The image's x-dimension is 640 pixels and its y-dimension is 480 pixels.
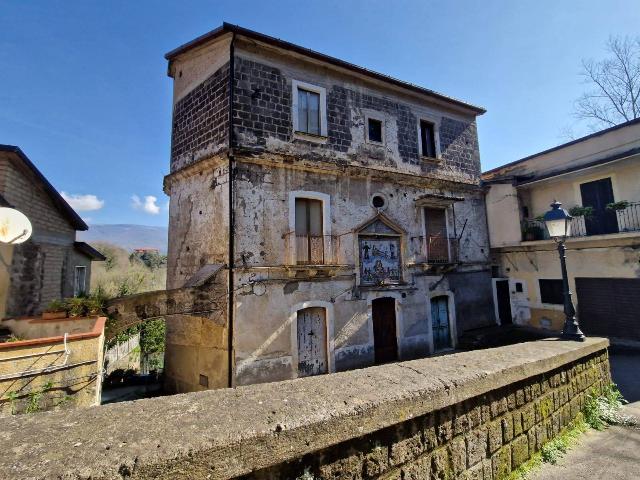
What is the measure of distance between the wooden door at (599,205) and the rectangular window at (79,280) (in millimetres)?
21444

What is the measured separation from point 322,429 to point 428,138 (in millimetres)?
14536

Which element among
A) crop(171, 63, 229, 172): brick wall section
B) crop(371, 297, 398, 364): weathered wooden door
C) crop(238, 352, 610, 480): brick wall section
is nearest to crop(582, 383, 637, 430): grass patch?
crop(238, 352, 610, 480): brick wall section

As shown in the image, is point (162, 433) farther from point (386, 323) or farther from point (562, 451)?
point (386, 323)

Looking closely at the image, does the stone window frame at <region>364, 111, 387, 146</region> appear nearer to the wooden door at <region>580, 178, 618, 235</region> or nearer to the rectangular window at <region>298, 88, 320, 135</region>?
the rectangular window at <region>298, 88, 320, 135</region>

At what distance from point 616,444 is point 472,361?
2138 millimetres

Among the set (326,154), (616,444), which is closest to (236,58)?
(326,154)

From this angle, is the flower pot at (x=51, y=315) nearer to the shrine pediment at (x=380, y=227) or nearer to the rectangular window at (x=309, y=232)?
the rectangular window at (x=309, y=232)

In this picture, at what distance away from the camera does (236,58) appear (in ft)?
33.5

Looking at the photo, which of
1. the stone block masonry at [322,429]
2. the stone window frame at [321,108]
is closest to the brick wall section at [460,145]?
the stone window frame at [321,108]

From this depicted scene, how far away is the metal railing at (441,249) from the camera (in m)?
13.3

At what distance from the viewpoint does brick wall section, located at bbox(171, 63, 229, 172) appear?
10.3m

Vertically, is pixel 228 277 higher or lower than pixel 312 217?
lower

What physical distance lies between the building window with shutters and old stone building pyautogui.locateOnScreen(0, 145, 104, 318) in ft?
27.1

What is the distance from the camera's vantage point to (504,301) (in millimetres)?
15586
